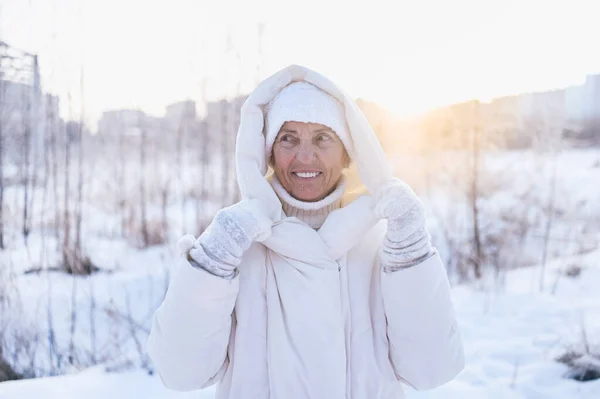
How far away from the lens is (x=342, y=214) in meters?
1.32

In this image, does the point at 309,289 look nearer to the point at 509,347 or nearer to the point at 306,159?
the point at 306,159

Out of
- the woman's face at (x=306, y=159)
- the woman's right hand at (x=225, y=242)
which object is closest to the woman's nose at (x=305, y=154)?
the woman's face at (x=306, y=159)

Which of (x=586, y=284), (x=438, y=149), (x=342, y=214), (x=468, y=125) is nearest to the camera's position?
(x=342, y=214)

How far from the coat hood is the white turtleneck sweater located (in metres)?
0.05

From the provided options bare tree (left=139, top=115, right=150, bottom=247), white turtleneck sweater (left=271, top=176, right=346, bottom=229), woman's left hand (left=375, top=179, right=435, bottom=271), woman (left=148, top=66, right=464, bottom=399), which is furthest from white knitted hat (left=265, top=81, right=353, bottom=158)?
bare tree (left=139, top=115, right=150, bottom=247)

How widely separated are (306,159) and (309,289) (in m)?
0.40

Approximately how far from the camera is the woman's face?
136 cm

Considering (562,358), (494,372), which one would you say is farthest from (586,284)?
(494,372)

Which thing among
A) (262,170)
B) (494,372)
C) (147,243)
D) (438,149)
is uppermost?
(438,149)

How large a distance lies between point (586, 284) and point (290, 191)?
→ 16.8ft

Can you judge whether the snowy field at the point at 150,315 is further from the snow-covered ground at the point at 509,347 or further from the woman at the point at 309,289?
the woman at the point at 309,289

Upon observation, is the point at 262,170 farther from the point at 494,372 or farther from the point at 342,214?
the point at 494,372

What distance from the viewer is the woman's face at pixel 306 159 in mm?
1357

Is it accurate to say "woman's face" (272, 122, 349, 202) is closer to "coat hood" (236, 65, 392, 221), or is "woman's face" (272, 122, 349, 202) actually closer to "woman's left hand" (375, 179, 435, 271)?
"coat hood" (236, 65, 392, 221)
